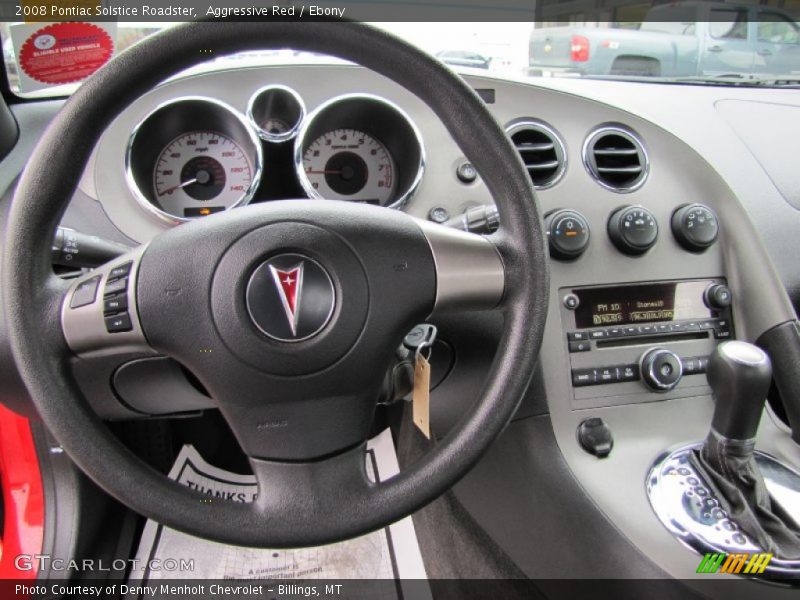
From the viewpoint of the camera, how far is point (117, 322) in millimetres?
687

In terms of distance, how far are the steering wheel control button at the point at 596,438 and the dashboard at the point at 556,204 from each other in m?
0.01

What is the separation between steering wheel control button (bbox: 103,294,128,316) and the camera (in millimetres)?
688

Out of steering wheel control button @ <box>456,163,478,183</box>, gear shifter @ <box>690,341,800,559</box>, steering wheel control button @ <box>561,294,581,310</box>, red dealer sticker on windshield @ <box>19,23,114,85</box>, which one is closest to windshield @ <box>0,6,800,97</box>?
red dealer sticker on windshield @ <box>19,23,114,85</box>

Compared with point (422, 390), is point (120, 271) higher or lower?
higher

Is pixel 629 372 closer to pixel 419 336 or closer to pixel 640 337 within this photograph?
pixel 640 337

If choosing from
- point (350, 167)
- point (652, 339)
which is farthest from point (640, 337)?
point (350, 167)

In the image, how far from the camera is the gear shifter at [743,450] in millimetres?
931

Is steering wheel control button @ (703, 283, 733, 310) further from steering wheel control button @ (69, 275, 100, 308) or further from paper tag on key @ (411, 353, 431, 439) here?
steering wheel control button @ (69, 275, 100, 308)

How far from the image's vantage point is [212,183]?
1149 millimetres

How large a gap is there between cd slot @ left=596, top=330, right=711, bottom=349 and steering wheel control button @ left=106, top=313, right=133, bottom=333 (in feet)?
2.58

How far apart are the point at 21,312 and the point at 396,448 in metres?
1.01

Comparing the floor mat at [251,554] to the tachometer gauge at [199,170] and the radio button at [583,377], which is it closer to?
the radio button at [583,377]

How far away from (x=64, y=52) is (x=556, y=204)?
0.94 m

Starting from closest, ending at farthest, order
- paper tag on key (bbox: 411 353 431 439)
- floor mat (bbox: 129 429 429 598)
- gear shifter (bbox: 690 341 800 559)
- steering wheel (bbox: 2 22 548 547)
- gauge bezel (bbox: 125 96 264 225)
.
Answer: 1. steering wheel (bbox: 2 22 548 547)
2. paper tag on key (bbox: 411 353 431 439)
3. gear shifter (bbox: 690 341 800 559)
4. gauge bezel (bbox: 125 96 264 225)
5. floor mat (bbox: 129 429 429 598)
